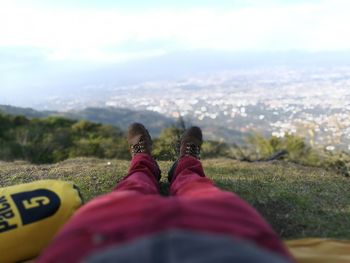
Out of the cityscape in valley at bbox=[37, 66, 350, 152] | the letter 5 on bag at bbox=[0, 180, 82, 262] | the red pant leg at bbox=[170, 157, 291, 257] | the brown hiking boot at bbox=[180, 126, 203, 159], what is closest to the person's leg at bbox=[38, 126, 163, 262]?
the red pant leg at bbox=[170, 157, 291, 257]

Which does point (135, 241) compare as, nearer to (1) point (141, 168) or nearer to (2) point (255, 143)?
(1) point (141, 168)

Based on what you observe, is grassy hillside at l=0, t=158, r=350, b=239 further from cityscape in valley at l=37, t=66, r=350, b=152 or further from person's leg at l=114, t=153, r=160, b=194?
cityscape in valley at l=37, t=66, r=350, b=152

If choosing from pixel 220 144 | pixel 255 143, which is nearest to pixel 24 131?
pixel 220 144

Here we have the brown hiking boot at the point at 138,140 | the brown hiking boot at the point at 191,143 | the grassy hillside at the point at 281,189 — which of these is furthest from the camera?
the brown hiking boot at the point at 138,140

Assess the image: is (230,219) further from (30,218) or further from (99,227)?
(30,218)

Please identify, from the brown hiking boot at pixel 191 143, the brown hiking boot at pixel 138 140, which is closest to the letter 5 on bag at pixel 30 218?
the brown hiking boot at pixel 138 140

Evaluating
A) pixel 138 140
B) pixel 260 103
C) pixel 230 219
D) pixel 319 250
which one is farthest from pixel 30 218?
pixel 260 103

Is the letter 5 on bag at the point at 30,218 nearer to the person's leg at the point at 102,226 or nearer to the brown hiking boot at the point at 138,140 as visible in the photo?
the person's leg at the point at 102,226
